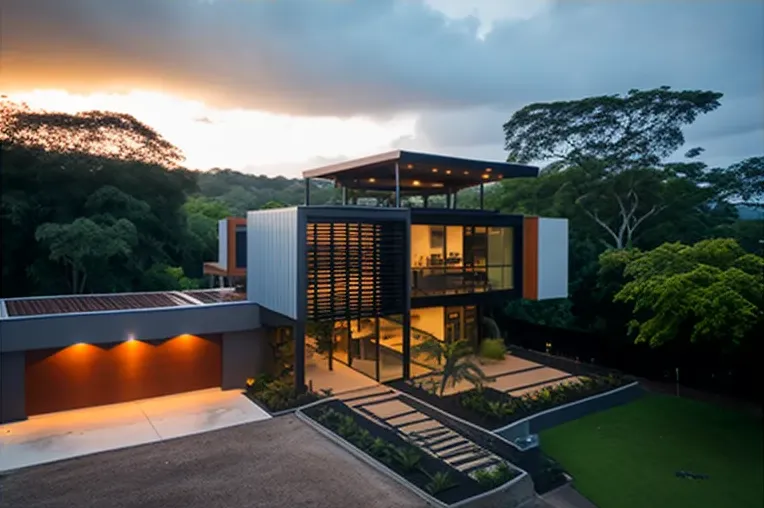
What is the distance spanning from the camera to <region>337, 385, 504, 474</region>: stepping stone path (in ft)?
30.4

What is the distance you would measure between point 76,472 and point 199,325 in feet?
15.3

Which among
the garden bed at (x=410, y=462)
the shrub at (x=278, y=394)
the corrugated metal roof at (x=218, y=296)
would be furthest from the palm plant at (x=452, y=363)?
the corrugated metal roof at (x=218, y=296)

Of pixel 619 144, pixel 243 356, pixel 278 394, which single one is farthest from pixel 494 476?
pixel 619 144

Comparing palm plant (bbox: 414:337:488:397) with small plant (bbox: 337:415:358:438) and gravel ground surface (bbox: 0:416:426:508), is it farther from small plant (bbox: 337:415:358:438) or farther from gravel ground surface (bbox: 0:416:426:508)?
gravel ground surface (bbox: 0:416:426:508)

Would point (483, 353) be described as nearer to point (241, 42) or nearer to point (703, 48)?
point (241, 42)

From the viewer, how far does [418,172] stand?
51.9ft

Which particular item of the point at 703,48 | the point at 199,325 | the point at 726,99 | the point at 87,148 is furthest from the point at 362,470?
the point at 726,99

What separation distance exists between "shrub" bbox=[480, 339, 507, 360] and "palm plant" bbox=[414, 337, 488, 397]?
218 cm

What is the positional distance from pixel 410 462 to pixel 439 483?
29.2 inches

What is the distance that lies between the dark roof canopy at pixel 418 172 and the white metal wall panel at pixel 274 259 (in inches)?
113

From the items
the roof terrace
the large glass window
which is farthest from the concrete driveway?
the roof terrace

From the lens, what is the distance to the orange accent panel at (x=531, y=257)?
639 inches

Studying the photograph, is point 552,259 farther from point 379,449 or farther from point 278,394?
point 379,449

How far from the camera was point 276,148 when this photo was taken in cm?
2589
